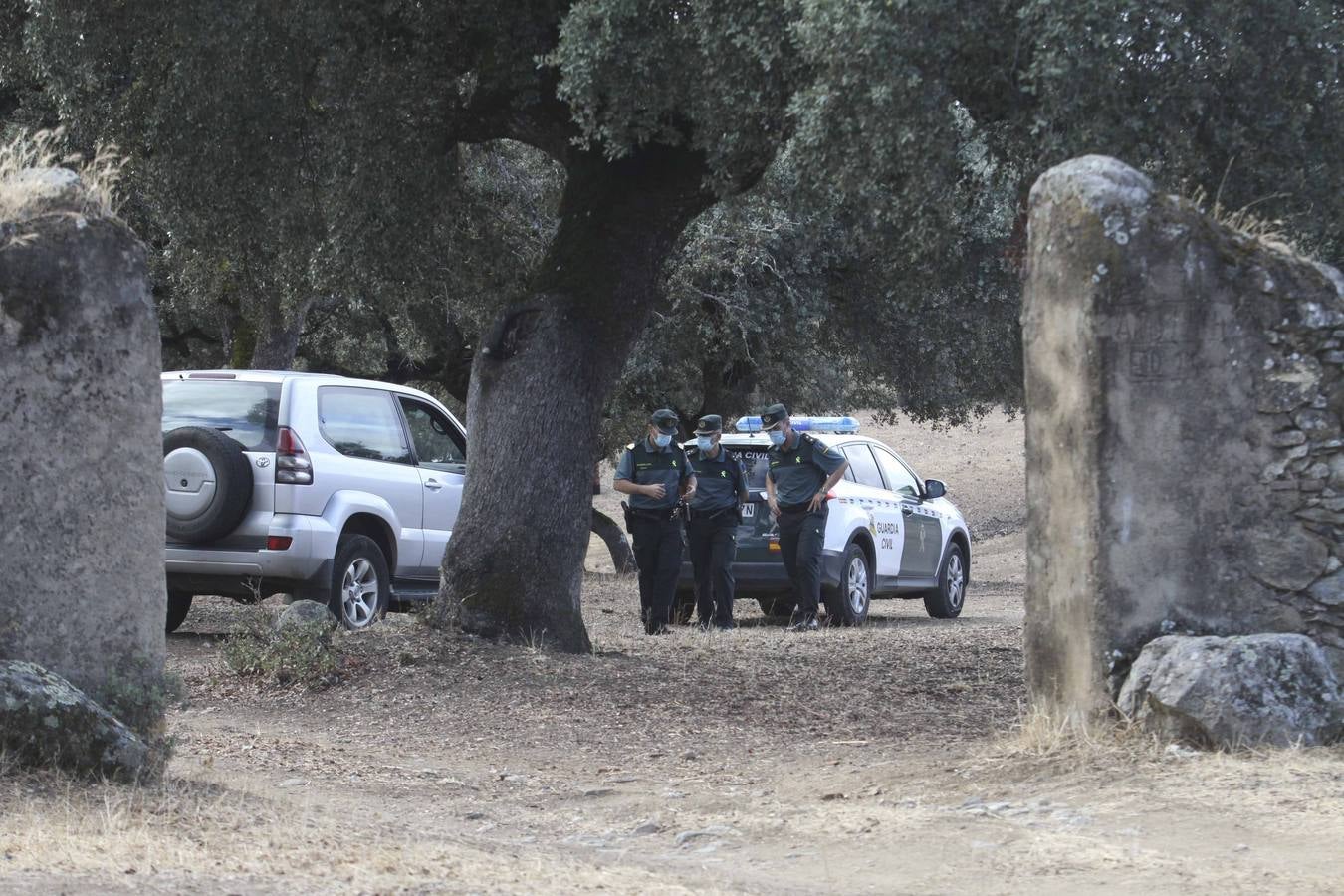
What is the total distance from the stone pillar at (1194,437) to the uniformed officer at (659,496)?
6162 mm

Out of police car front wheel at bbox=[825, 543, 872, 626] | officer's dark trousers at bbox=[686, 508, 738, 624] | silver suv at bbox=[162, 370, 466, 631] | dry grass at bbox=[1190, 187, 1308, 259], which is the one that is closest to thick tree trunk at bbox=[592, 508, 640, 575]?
police car front wheel at bbox=[825, 543, 872, 626]

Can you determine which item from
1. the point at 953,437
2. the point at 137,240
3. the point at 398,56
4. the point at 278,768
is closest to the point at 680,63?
the point at 398,56

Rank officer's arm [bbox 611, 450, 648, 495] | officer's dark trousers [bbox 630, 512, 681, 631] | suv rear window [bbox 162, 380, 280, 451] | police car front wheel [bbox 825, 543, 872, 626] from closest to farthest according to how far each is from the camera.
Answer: suv rear window [bbox 162, 380, 280, 451] < officer's arm [bbox 611, 450, 648, 495] < officer's dark trousers [bbox 630, 512, 681, 631] < police car front wheel [bbox 825, 543, 872, 626]

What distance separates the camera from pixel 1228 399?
7.07m

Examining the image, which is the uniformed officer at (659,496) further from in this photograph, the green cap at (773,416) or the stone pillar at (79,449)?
the stone pillar at (79,449)

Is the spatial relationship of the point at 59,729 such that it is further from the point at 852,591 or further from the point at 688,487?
the point at 852,591

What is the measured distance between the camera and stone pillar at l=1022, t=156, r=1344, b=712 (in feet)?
23.0

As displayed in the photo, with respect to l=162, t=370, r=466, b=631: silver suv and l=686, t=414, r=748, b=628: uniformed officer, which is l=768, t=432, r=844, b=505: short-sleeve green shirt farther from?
l=162, t=370, r=466, b=631: silver suv

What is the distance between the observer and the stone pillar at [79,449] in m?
6.21

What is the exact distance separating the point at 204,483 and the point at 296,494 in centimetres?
64

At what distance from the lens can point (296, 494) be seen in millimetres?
11406

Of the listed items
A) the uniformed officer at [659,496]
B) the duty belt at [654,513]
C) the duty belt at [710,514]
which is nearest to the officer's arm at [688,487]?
the uniformed officer at [659,496]

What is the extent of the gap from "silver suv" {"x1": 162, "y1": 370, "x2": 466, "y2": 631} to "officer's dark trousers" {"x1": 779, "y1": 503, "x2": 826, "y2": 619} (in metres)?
2.89

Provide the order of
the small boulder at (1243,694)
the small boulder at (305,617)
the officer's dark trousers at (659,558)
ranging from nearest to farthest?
the small boulder at (1243,694), the small boulder at (305,617), the officer's dark trousers at (659,558)
